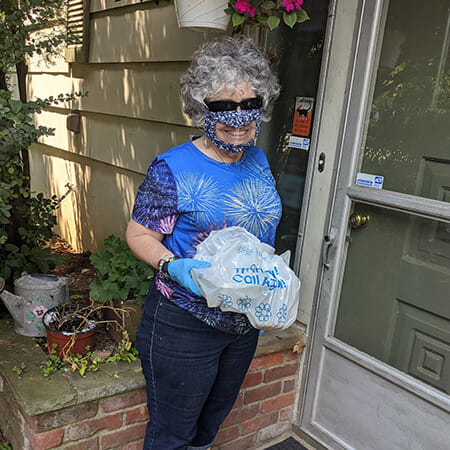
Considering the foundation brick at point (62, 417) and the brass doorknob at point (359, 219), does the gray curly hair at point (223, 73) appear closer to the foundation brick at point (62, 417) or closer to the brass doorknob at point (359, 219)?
the brass doorknob at point (359, 219)

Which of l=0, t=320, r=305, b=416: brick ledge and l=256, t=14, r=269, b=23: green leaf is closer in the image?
l=0, t=320, r=305, b=416: brick ledge

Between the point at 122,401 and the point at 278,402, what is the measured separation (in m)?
0.90

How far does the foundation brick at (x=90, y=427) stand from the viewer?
1926mm

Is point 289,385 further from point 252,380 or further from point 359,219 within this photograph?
point 359,219

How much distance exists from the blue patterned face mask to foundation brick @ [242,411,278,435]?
1.57m

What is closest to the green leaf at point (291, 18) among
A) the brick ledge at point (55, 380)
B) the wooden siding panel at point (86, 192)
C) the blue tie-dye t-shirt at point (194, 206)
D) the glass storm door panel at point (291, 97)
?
the glass storm door panel at point (291, 97)

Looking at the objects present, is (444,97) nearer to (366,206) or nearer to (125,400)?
(366,206)

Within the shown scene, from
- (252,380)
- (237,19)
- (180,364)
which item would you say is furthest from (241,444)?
(237,19)

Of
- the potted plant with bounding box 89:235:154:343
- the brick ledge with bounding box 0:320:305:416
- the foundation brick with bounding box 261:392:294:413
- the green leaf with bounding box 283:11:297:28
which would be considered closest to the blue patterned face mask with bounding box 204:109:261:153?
the green leaf with bounding box 283:11:297:28

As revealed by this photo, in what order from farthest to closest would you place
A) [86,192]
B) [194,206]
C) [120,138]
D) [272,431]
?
[86,192] < [120,138] < [272,431] < [194,206]

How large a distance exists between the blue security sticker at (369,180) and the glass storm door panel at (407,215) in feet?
0.06

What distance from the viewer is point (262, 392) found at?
244cm

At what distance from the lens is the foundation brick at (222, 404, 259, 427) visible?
7.82 feet

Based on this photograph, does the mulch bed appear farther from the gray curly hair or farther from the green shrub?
the gray curly hair
